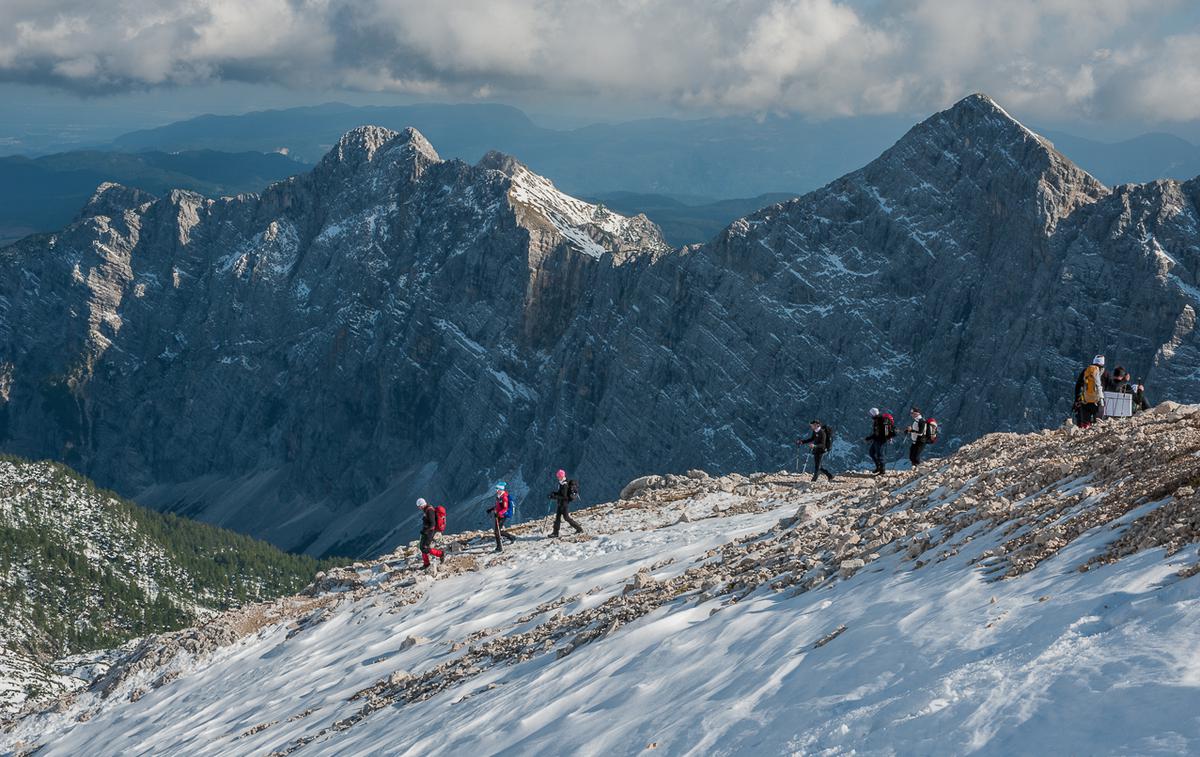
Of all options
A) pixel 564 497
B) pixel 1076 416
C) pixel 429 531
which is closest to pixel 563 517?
pixel 564 497

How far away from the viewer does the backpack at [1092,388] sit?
3288cm

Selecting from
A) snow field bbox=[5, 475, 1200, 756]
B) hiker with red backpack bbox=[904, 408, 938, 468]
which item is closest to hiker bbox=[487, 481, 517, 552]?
snow field bbox=[5, 475, 1200, 756]

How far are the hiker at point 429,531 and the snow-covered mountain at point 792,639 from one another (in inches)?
49.5

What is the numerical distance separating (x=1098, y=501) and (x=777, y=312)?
16655cm

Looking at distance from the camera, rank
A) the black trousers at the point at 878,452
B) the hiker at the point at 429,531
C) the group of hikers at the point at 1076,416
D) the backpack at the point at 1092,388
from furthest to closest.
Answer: the black trousers at the point at 878,452 < the hiker at the point at 429,531 < the group of hikers at the point at 1076,416 < the backpack at the point at 1092,388

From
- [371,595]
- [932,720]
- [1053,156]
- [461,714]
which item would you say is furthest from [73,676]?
[1053,156]

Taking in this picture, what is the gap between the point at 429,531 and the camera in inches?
1480

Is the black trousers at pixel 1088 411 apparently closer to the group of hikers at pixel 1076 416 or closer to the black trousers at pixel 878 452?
the group of hikers at pixel 1076 416

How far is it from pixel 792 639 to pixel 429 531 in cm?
2362

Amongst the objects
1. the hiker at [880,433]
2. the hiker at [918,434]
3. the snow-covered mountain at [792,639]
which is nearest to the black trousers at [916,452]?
the hiker at [918,434]

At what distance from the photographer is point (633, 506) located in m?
44.1

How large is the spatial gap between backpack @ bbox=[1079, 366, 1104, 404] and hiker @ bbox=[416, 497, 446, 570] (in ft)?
71.8

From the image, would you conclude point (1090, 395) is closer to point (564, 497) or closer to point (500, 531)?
point (564, 497)

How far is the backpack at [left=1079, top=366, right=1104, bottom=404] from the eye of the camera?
3288 cm
